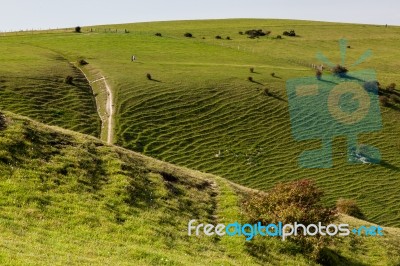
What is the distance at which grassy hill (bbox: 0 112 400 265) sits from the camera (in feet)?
50.5

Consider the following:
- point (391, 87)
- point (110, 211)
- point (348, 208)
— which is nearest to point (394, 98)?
point (391, 87)

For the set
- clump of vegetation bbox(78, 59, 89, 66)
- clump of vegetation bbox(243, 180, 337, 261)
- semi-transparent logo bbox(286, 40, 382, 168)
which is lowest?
semi-transparent logo bbox(286, 40, 382, 168)

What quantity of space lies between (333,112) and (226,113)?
1472 cm

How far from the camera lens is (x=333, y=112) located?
200 feet

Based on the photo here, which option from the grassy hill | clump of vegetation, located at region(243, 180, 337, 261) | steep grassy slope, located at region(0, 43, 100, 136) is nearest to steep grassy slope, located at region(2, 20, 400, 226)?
steep grassy slope, located at region(0, 43, 100, 136)

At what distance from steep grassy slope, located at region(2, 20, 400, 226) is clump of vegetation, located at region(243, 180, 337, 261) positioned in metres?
20.6

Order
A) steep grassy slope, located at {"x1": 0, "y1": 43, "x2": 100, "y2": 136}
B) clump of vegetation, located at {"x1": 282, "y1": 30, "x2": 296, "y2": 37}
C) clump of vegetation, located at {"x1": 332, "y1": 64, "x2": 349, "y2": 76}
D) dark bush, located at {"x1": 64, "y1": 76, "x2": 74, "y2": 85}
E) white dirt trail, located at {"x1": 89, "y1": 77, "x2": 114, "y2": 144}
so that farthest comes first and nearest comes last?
clump of vegetation, located at {"x1": 282, "y1": 30, "x2": 296, "y2": 37} < clump of vegetation, located at {"x1": 332, "y1": 64, "x2": 349, "y2": 76} < dark bush, located at {"x1": 64, "y1": 76, "x2": 74, "y2": 85} < steep grassy slope, located at {"x1": 0, "y1": 43, "x2": 100, "y2": 136} < white dirt trail, located at {"x1": 89, "y1": 77, "x2": 114, "y2": 144}

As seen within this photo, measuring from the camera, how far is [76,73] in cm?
6656

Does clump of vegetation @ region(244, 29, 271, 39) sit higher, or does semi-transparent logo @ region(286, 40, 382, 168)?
clump of vegetation @ region(244, 29, 271, 39)

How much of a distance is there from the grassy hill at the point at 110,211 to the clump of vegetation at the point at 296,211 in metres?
0.71

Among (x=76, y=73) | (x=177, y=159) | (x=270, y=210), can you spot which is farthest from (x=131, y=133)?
(x=270, y=210)

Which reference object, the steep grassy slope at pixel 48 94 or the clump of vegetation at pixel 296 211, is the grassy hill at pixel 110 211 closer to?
the clump of vegetation at pixel 296 211

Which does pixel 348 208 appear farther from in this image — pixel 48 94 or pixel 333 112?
pixel 48 94

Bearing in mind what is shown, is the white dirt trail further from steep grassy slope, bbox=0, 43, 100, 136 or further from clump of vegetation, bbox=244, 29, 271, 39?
clump of vegetation, bbox=244, 29, 271, 39
